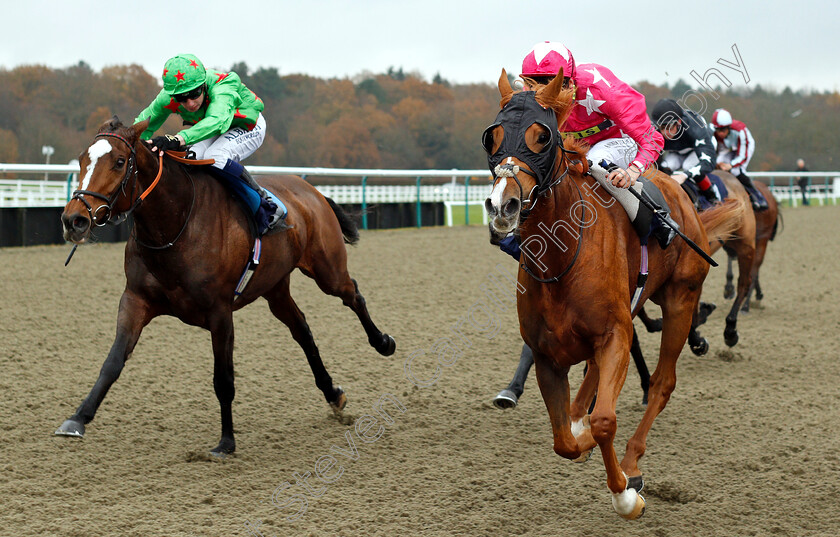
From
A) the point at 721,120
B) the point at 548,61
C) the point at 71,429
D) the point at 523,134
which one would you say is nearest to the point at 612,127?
the point at 548,61

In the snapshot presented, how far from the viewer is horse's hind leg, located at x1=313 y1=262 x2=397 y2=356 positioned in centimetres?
538

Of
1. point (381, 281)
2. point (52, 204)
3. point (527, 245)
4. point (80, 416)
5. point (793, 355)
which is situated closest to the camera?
point (527, 245)

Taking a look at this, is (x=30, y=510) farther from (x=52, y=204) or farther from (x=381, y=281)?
(x=52, y=204)

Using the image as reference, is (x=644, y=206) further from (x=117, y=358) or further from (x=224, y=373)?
(x=117, y=358)

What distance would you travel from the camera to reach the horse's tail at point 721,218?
193 inches

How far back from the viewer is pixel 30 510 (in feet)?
11.0

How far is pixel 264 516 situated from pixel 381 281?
6.47 m

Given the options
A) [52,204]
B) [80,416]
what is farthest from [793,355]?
[52,204]

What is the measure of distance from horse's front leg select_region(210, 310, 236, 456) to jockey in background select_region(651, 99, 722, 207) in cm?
390

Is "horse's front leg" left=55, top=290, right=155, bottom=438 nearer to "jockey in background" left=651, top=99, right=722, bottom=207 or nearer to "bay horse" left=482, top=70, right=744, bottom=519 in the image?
"bay horse" left=482, top=70, right=744, bottom=519

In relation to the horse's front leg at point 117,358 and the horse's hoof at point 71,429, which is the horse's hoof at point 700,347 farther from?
the horse's hoof at point 71,429

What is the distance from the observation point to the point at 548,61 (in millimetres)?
3354

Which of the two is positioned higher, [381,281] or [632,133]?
[632,133]

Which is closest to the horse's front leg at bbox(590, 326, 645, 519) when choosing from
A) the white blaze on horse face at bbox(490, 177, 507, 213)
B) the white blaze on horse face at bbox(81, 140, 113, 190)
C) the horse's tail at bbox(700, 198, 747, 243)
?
the white blaze on horse face at bbox(490, 177, 507, 213)
